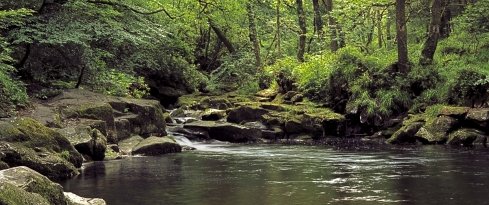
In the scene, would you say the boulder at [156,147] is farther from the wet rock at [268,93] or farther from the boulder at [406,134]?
the wet rock at [268,93]

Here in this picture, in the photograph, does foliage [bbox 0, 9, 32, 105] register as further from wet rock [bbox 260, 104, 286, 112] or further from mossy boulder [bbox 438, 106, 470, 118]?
mossy boulder [bbox 438, 106, 470, 118]

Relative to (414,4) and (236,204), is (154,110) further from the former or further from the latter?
(414,4)

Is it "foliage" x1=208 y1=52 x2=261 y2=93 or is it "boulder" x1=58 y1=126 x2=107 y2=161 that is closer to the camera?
"boulder" x1=58 y1=126 x2=107 y2=161

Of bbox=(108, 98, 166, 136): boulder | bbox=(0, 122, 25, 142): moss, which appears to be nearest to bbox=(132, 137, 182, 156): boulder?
bbox=(108, 98, 166, 136): boulder

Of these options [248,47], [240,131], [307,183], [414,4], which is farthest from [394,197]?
[248,47]

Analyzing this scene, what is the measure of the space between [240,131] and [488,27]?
471 inches

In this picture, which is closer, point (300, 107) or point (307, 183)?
point (307, 183)

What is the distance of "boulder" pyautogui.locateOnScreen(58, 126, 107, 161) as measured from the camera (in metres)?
14.8

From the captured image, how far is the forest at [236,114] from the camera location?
10914mm

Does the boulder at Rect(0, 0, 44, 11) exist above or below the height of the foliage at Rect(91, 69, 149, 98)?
above

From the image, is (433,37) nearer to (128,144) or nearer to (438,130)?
(438,130)

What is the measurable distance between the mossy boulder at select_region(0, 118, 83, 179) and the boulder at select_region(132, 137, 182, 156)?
9.98 ft

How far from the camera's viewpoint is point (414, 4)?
28453 millimetres

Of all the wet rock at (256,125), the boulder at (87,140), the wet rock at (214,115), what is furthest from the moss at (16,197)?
the wet rock at (214,115)
